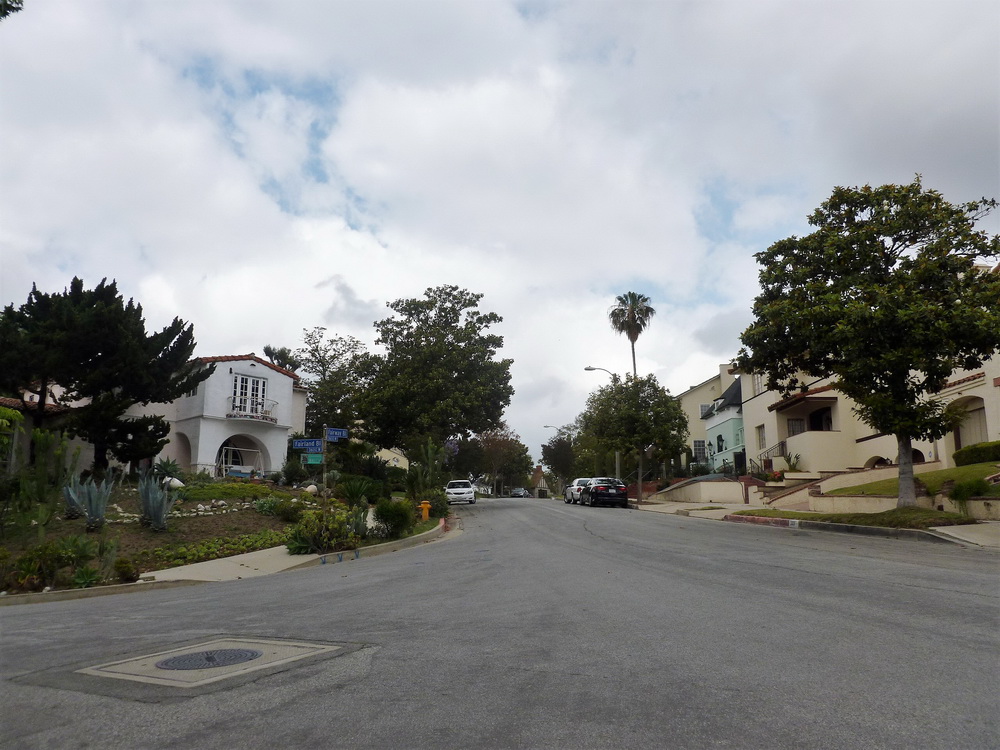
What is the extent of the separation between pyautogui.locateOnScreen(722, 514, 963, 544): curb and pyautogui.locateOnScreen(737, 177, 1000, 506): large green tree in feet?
4.81

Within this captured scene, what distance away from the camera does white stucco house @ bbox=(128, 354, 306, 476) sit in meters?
34.0

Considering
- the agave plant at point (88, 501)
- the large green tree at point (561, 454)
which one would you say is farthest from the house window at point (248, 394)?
the large green tree at point (561, 454)

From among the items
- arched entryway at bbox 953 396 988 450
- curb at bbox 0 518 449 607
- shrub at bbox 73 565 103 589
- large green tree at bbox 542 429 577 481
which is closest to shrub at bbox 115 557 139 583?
curb at bbox 0 518 449 607

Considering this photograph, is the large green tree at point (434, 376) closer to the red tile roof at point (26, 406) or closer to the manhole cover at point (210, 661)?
the red tile roof at point (26, 406)

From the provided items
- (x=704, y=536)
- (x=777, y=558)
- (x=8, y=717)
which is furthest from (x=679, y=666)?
(x=704, y=536)

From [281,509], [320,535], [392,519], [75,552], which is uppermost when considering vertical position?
[281,509]

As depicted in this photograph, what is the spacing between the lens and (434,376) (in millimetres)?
39500

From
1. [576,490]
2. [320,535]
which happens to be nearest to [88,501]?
[320,535]

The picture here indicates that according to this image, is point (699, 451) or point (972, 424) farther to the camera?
point (699, 451)

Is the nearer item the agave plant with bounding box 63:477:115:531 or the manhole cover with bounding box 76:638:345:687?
the manhole cover with bounding box 76:638:345:687

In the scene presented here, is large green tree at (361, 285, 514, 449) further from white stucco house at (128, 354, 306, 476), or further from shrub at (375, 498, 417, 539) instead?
shrub at (375, 498, 417, 539)

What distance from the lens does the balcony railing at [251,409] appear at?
1355 inches

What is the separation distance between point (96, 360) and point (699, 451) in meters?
45.5

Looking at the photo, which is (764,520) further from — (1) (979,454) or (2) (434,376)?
(2) (434,376)
